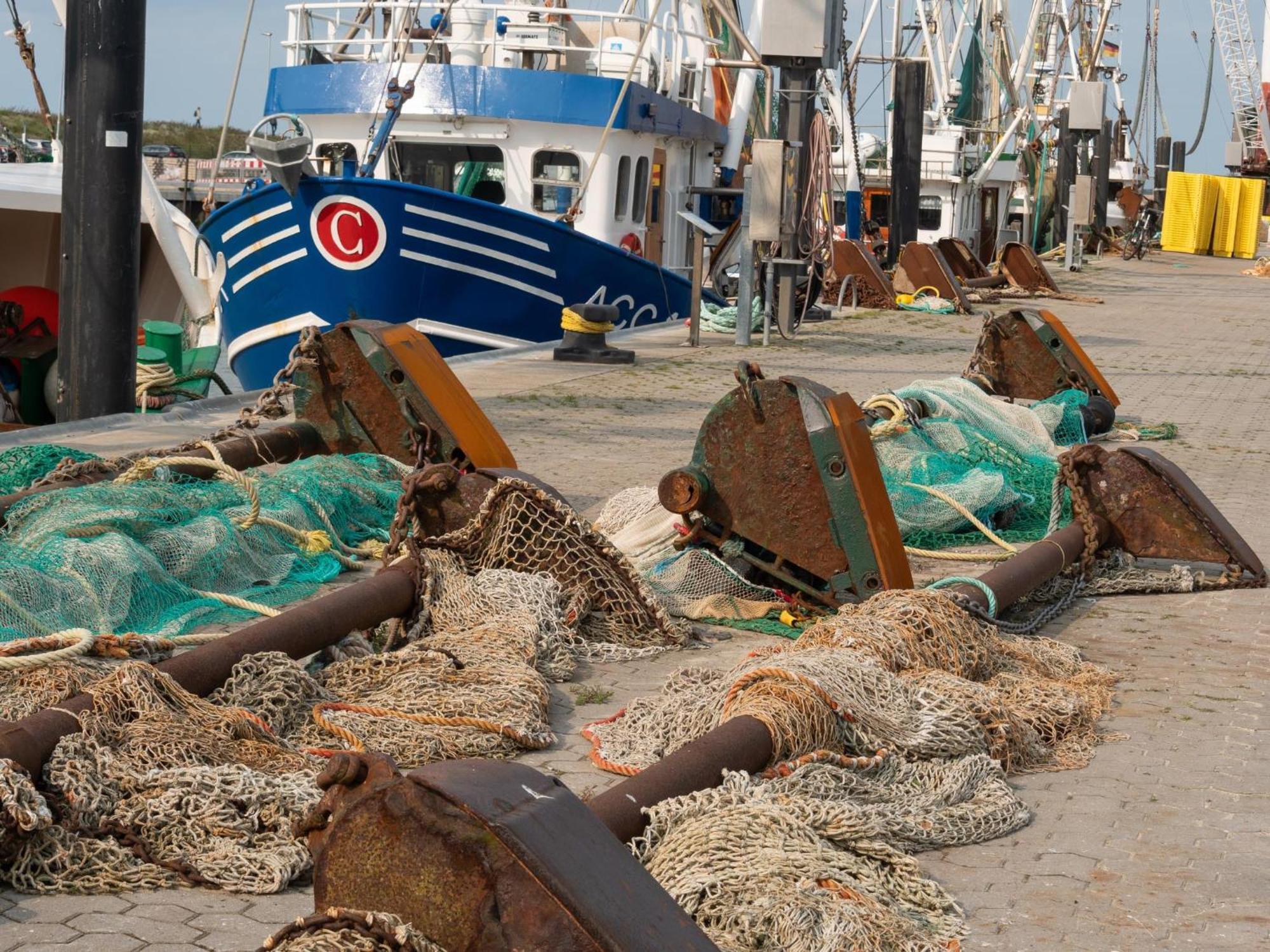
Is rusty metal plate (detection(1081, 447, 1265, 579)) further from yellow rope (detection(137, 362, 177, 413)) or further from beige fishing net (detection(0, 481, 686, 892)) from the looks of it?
yellow rope (detection(137, 362, 177, 413))

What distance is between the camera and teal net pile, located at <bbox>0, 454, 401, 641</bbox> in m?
5.15

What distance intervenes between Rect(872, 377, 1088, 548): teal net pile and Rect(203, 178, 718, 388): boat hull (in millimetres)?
7985

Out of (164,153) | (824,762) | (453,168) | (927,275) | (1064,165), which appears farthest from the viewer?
(164,153)

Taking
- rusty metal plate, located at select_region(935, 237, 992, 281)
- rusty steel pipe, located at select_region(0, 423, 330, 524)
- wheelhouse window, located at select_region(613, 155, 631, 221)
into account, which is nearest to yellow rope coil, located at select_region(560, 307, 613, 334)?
wheelhouse window, located at select_region(613, 155, 631, 221)

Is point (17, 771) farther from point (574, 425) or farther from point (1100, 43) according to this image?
point (1100, 43)

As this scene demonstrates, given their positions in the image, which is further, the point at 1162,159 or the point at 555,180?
the point at 1162,159

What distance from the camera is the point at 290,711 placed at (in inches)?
169

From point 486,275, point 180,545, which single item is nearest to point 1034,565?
point 180,545

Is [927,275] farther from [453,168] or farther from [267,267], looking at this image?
[267,267]

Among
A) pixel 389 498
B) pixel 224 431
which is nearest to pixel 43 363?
pixel 224 431

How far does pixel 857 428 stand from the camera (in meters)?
5.66

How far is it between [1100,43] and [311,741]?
125 ft

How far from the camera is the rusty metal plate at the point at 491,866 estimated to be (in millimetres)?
2508

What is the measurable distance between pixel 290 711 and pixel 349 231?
11.8m
